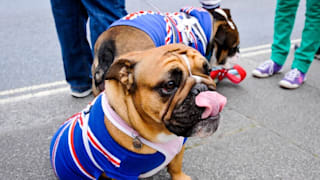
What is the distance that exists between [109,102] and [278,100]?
2.09 meters

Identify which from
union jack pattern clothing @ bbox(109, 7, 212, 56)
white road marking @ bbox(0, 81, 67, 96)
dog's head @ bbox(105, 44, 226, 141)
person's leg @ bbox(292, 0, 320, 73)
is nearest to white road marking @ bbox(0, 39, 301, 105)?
white road marking @ bbox(0, 81, 67, 96)

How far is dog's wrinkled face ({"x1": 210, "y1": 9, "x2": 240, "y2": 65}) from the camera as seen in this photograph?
2781 millimetres

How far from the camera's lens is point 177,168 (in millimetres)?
1887

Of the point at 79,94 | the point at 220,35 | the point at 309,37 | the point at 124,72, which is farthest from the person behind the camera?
the point at 309,37

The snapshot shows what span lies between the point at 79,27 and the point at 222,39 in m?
1.38

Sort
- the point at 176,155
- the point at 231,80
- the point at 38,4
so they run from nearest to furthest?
the point at 176,155, the point at 231,80, the point at 38,4

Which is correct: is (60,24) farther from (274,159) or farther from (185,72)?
(274,159)

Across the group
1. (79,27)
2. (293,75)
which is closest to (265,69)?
(293,75)

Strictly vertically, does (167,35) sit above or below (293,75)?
above

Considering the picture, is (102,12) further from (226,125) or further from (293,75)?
(293,75)

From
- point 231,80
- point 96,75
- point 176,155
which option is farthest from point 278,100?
point 96,75

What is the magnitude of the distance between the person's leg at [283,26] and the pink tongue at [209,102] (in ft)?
7.95

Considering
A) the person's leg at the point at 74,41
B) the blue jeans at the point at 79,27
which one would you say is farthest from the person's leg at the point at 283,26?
A: the person's leg at the point at 74,41

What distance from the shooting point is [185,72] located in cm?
142
